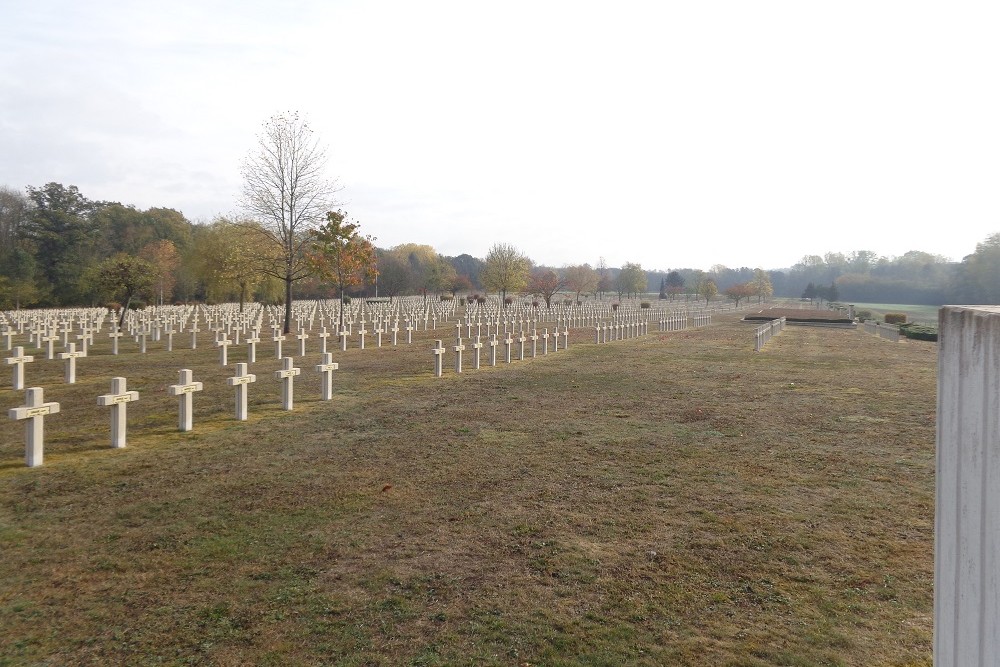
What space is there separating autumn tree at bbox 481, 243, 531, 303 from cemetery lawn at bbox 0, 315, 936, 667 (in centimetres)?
5865

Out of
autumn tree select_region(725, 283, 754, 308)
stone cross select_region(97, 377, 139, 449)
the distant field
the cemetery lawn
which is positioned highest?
autumn tree select_region(725, 283, 754, 308)

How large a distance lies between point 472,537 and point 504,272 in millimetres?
65085

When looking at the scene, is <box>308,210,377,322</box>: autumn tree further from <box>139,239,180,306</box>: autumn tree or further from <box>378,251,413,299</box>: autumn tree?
<box>378,251,413,299</box>: autumn tree

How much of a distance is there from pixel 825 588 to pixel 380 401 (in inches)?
332

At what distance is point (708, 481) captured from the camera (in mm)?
6602

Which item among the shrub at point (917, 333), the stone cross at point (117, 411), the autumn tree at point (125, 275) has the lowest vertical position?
the stone cross at point (117, 411)

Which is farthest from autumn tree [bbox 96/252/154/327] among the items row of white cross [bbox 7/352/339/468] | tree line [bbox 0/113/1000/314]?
row of white cross [bbox 7/352/339/468]

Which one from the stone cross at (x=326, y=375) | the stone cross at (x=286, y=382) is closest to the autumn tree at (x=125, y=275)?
the stone cross at (x=326, y=375)

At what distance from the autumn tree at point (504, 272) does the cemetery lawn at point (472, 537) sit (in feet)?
192

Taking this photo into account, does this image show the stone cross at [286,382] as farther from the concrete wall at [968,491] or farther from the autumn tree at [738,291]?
the autumn tree at [738,291]

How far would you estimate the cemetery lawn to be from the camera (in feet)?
11.7

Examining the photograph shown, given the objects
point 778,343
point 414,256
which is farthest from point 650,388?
point 414,256

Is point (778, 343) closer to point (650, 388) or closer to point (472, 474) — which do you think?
point (650, 388)

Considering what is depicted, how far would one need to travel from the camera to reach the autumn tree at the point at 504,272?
69000 mm
